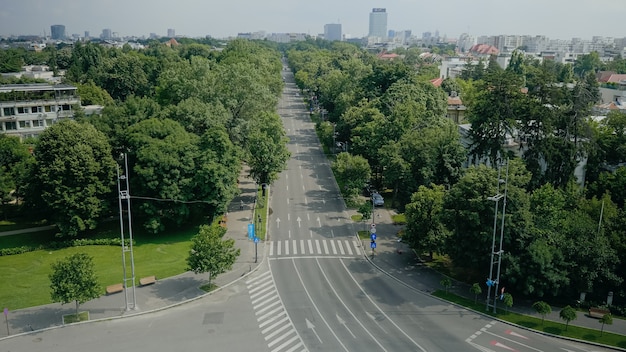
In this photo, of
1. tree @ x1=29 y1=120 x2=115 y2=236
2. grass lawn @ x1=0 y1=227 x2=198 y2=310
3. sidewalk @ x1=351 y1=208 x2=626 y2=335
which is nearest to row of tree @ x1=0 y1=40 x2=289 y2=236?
tree @ x1=29 y1=120 x2=115 y2=236

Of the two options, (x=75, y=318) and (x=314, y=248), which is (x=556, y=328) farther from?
(x=75, y=318)

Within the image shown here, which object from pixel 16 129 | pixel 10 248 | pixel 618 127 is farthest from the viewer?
pixel 16 129

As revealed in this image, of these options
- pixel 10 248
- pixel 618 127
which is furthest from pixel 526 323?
pixel 10 248

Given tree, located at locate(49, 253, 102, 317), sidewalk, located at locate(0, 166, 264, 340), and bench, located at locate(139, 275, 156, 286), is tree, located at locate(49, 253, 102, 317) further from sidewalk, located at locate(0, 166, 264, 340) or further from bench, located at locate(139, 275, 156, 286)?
bench, located at locate(139, 275, 156, 286)

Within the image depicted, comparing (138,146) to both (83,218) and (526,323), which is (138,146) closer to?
(83,218)

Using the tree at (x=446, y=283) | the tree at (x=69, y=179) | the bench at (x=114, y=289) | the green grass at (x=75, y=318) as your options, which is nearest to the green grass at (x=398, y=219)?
the tree at (x=446, y=283)

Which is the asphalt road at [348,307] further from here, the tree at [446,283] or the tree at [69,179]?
the tree at [69,179]
